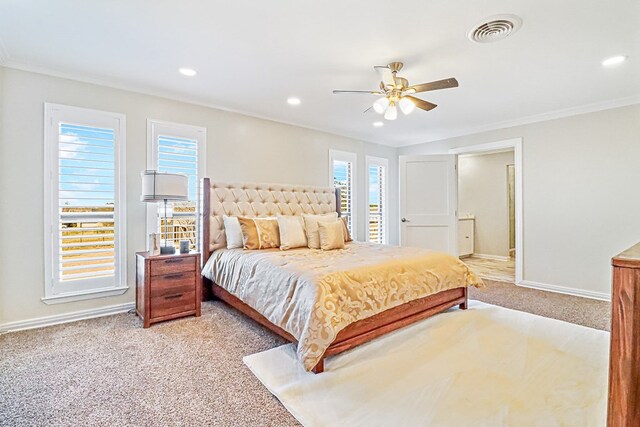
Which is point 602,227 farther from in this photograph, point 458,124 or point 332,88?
point 332,88

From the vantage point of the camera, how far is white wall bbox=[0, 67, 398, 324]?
281 cm

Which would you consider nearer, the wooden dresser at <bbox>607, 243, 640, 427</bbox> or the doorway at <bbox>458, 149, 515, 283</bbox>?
the wooden dresser at <bbox>607, 243, 640, 427</bbox>

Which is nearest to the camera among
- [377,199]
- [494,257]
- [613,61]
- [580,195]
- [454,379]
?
[454,379]

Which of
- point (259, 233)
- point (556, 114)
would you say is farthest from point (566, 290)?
point (259, 233)

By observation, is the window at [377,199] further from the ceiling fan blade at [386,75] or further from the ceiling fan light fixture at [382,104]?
Result: the ceiling fan blade at [386,75]

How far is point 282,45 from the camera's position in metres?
2.50

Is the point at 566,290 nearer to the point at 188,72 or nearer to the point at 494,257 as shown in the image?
the point at 494,257

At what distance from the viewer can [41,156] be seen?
2.92 meters

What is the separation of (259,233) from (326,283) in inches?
62.5

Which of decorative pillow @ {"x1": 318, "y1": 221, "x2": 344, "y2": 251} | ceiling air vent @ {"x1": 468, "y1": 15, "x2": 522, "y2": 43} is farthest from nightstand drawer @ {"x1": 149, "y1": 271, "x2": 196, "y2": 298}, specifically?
ceiling air vent @ {"x1": 468, "y1": 15, "x2": 522, "y2": 43}

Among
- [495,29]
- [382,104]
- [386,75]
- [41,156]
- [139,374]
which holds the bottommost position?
[139,374]

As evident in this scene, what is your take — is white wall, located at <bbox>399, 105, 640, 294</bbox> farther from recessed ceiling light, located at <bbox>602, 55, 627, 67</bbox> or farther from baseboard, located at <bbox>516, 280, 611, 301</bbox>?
recessed ceiling light, located at <bbox>602, 55, 627, 67</bbox>

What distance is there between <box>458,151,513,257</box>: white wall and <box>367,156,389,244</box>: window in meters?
2.60

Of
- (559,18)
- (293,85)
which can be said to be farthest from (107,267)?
(559,18)
